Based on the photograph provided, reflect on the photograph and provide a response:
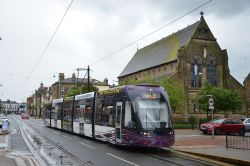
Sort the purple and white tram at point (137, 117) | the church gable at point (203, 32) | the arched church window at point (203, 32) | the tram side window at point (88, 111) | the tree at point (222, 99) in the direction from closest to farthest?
the purple and white tram at point (137, 117) < the tram side window at point (88, 111) < the tree at point (222, 99) < the church gable at point (203, 32) < the arched church window at point (203, 32)

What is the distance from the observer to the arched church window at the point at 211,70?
266 feet

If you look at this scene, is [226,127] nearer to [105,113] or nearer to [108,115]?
[105,113]

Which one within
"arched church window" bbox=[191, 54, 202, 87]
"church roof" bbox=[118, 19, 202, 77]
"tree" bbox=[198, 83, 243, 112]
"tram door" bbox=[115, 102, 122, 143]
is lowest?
"tram door" bbox=[115, 102, 122, 143]

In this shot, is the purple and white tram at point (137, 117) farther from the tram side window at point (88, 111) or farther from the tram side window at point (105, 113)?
the tram side window at point (88, 111)

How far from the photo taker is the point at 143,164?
1630 cm

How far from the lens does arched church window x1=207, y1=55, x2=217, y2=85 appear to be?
81.0m

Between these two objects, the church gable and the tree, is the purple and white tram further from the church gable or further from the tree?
the church gable

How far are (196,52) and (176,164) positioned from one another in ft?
212

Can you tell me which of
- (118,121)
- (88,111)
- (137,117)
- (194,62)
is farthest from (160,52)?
(137,117)

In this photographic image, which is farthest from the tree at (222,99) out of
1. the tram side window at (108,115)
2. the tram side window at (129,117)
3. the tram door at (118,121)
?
the tram side window at (129,117)

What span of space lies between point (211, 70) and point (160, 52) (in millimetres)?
12246

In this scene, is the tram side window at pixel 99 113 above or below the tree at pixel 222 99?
below

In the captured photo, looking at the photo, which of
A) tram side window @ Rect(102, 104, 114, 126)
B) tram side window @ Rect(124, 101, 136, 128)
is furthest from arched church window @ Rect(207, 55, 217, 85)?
tram side window @ Rect(124, 101, 136, 128)

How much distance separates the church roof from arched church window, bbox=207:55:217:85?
19.4 ft
